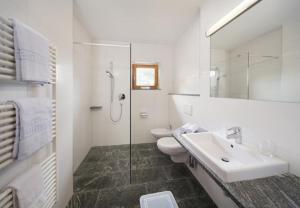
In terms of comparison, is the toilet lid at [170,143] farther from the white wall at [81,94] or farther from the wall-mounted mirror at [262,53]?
the white wall at [81,94]

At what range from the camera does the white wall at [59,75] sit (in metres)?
0.81

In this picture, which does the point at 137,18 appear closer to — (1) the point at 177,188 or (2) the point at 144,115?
(2) the point at 144,115

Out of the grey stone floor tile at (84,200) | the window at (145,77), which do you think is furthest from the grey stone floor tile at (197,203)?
the window at (145,77)

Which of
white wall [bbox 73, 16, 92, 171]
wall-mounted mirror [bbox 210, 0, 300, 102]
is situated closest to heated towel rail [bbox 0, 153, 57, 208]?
white wall [bbox 73, 16, 92, 171]

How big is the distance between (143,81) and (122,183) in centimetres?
215

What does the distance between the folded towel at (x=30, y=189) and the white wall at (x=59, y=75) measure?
7 cm

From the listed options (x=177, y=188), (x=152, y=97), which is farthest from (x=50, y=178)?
(x=152, y=97)

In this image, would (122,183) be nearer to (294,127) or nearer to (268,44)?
(294,127)

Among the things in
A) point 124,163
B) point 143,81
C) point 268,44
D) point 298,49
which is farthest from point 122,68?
point 298,49

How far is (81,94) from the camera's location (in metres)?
2.27

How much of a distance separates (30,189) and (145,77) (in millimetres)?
2669

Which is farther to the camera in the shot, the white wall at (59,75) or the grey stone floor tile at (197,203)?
the grey stone floor tile at (197,203)

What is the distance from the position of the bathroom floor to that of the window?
154 cm

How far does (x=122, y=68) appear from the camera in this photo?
2893 mm
